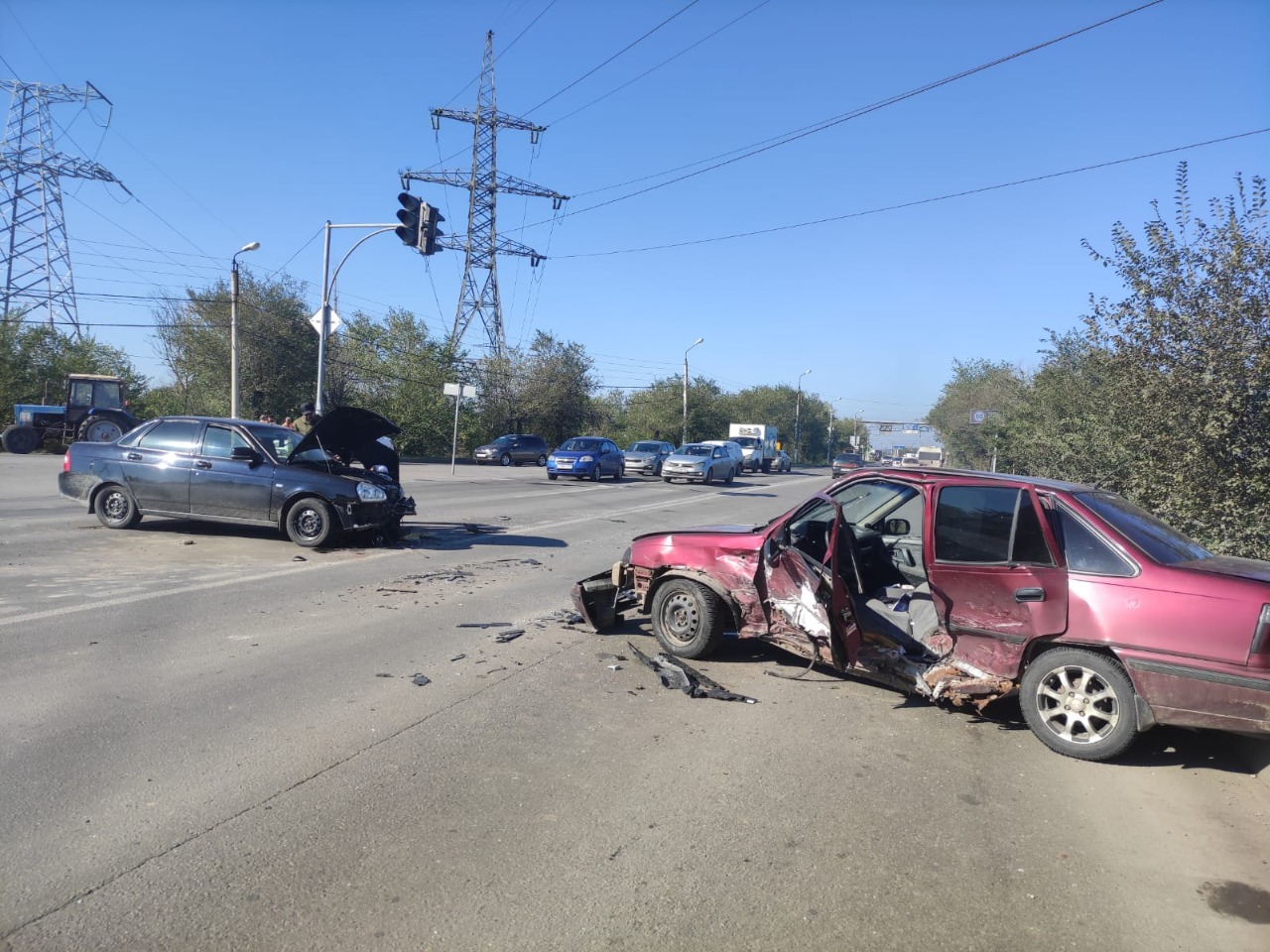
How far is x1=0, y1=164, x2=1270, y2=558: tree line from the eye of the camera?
8.18 m

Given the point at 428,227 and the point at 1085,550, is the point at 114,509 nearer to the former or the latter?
the point at 428,227

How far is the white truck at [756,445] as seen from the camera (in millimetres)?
50500

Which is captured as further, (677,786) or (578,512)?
(578,512)

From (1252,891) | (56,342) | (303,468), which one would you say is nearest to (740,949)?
(1252,891)

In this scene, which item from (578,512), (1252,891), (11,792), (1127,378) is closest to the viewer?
(1252,891)

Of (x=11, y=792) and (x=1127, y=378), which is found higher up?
(x=1127, y=378)

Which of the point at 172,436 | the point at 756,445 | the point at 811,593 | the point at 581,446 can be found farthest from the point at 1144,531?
the point at 756,445

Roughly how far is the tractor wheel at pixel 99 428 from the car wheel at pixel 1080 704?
3101cm

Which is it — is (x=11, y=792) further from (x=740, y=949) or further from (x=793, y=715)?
(x=793, y=715)

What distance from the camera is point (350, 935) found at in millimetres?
2924

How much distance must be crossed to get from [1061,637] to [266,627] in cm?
603

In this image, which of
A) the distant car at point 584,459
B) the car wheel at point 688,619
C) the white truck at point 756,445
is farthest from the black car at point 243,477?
the white truck at point 756,445

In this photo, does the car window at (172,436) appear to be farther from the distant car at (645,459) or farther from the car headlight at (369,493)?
the distant car at (645,459)

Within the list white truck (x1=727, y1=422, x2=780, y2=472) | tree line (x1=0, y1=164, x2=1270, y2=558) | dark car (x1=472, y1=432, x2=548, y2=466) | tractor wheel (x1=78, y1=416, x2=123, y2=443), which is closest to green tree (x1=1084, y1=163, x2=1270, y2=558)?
tree line (x1=0, y1=164, x2=1270, y2=558)
